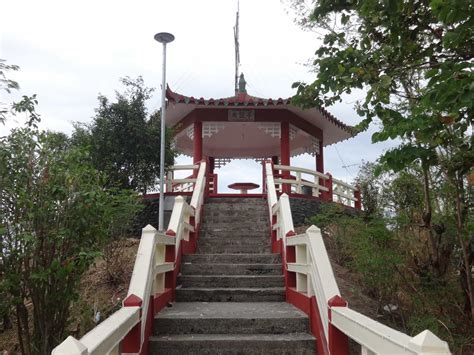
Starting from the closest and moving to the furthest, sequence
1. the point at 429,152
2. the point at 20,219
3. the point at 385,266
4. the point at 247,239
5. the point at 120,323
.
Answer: the point at 120,323 < the point at 429,152 < the point at 20,219 < the point at 385,266 < the point at 247,239

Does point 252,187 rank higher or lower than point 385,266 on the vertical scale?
higher

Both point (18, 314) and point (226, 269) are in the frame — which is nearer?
point (18, 314)

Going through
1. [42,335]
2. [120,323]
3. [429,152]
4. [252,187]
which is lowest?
[42,335]

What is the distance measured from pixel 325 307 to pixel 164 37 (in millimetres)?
6877

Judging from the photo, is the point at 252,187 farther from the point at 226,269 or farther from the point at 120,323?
the point at 120,323

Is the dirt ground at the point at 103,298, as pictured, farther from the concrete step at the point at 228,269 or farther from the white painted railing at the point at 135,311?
the white painted railing at the point at 135,311

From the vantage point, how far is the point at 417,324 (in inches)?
187

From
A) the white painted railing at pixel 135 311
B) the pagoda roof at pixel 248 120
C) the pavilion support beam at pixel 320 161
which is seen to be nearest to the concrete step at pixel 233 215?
the white painted railing at pixel 135 311

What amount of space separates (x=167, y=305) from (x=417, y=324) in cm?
284

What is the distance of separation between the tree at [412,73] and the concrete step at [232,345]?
182 centimetres

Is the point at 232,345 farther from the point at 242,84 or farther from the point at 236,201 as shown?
the point at 242,84

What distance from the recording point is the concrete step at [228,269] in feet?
19.1

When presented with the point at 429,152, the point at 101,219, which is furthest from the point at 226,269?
the point at 429,152

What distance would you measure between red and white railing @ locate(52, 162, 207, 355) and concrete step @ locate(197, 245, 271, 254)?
0.87 feet
